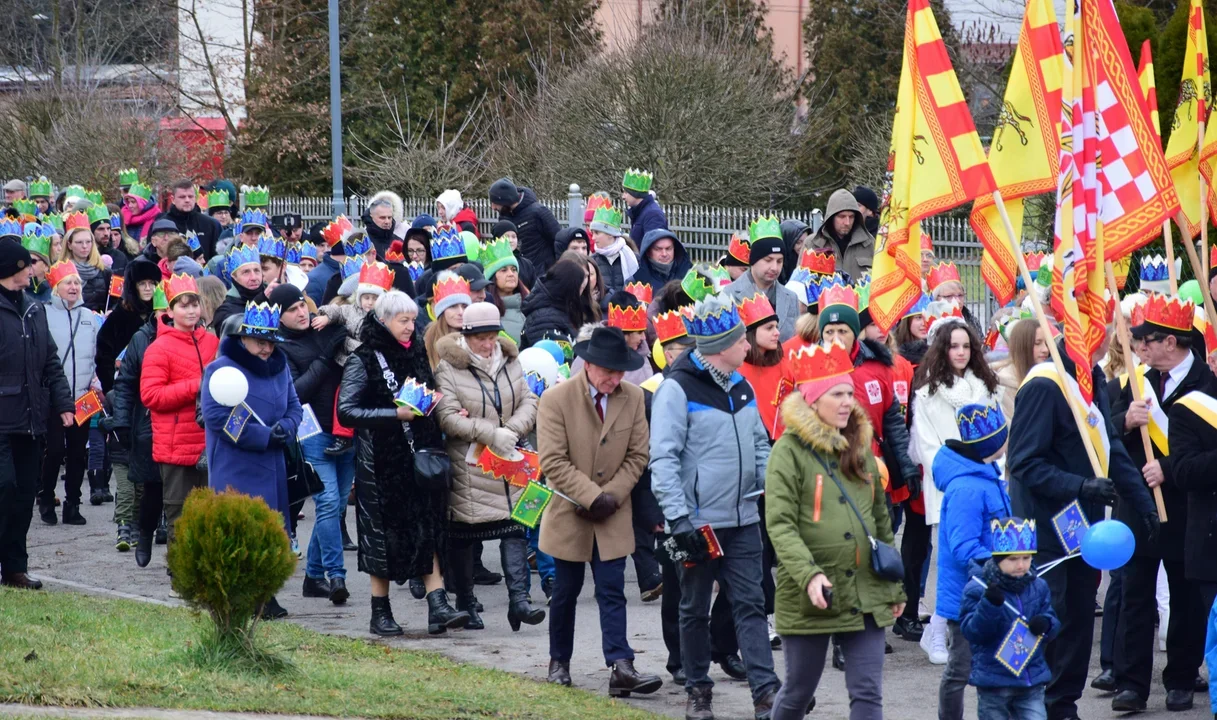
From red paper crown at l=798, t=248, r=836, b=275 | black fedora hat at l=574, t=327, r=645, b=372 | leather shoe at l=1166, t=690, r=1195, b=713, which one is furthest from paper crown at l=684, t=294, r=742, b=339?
red paper crown at l=798, t=248, r=836, b=275

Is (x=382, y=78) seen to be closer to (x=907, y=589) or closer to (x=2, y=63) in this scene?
(x=2, y=63)

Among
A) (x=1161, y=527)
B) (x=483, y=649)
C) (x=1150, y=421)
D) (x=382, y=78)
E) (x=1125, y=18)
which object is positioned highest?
(x=382, y=78)

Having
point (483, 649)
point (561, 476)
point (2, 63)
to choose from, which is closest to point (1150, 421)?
point (561, 476)

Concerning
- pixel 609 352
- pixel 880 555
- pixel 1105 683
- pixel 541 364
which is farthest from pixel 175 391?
pixel 1105 683

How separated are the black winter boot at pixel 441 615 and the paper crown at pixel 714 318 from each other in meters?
2.80

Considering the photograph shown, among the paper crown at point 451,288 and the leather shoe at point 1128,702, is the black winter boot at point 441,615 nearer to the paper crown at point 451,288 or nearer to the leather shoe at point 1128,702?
the paper crown at point 451,288

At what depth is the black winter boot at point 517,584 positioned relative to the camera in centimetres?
968

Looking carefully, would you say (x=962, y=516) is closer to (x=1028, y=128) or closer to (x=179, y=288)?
(x=1028, y=128)

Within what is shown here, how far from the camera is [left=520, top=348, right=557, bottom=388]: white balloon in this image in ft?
34.2

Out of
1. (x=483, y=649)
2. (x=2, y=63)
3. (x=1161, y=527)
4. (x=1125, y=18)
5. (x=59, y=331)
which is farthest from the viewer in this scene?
(x=2, y=63)

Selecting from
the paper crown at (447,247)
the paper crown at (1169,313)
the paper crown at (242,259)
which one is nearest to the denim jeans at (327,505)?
the paper crown at (242,259)

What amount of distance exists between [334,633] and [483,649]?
0.97 metres

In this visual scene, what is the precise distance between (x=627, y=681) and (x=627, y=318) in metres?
2.61

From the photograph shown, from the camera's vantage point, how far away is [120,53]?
4550 centimetres
